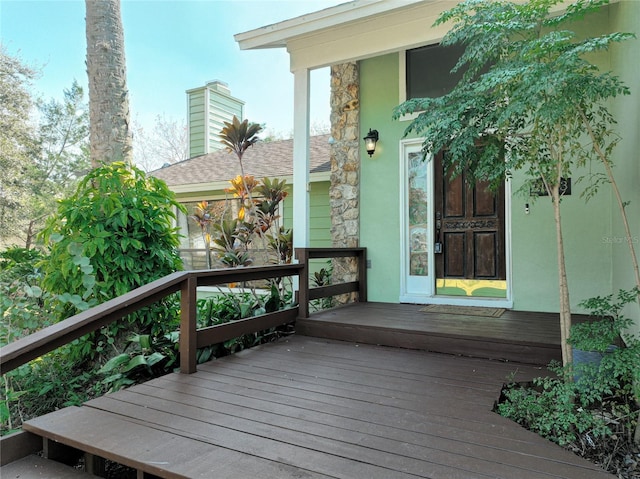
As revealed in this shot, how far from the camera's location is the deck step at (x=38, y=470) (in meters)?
1.83

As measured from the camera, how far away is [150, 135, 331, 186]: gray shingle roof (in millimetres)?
7707

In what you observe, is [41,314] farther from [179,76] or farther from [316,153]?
[179,76]

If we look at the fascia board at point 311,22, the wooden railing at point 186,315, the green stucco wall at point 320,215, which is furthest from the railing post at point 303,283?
the green stucco wall at point 320,215

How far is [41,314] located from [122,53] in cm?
322

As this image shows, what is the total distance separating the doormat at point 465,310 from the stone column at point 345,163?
1130 mm

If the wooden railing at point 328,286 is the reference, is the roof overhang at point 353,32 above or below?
above

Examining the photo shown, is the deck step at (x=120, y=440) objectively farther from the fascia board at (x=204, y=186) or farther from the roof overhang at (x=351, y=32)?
the fascia board at (x=204, y=186)

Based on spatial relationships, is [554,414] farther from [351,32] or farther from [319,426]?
[351,32]

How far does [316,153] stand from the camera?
7988 mm

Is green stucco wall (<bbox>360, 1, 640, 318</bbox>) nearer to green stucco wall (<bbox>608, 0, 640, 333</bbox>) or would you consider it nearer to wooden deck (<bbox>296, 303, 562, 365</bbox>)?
green stucco wall (<bbox>608, 0, 640, 333</bbox>)

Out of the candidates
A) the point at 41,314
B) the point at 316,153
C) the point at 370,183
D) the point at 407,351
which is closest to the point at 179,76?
the point at 316,153

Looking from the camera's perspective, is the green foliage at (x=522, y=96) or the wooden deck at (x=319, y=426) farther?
the green foliage at (x=522, y=96)

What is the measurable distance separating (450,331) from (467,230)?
1.75m

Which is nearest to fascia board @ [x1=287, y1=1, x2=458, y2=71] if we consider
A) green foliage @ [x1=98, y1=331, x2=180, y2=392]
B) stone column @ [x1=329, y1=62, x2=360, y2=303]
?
stone column @ [x1=329, y1=62, x2=360, y2=303]
